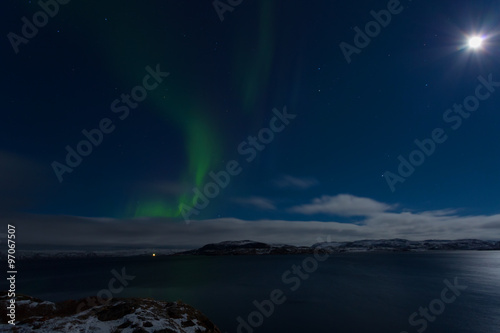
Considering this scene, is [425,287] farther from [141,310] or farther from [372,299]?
[141,310]

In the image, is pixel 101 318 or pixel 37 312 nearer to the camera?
pixel 101 318

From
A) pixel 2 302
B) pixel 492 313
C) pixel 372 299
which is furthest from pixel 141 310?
pixel 492 313

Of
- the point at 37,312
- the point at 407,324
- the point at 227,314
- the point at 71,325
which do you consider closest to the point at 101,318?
the point at 71,325

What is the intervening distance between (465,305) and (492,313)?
550cm

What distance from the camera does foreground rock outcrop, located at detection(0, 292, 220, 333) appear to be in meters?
18.2

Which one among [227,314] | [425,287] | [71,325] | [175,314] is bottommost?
[425,287]

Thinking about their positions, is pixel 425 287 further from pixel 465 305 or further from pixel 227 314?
pixel 227 314

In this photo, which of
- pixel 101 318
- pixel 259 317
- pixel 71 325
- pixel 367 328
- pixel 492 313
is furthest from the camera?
pixel 492 313

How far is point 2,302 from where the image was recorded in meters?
22.0

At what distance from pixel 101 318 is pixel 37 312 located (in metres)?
9.28

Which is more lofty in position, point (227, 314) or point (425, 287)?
point (227, 314)

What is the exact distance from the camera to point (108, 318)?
19875 mm

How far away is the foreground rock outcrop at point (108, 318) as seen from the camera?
59.7ft

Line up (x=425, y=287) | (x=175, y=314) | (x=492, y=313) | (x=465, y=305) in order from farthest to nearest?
1. (x=425, y=287)
2. (x=465, y=305)
3. (x=492, y=313)
4. (x=175, y=314)
